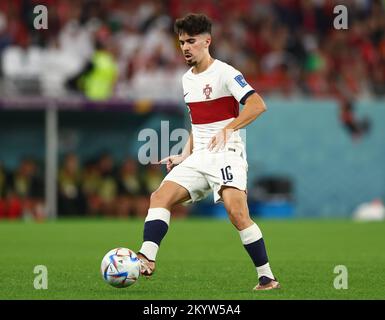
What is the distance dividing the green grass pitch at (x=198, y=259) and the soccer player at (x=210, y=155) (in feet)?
1.31

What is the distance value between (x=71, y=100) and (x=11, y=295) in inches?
581

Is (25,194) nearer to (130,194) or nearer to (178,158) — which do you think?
(130,194)

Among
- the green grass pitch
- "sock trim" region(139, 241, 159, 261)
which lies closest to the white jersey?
"sock trim" region(139, 241, 159, 261)

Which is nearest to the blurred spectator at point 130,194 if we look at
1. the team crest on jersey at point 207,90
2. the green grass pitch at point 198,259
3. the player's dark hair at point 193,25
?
the green grass pitch at point 198,259

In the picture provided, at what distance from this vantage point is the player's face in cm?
962

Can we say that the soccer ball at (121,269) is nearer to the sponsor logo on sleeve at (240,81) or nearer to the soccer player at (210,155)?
the soccer player at (210,155)

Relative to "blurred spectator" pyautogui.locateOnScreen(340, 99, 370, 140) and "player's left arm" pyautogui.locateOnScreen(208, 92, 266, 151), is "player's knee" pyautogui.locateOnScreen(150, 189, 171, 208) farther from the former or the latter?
"blurred spectator" pyautogui.locateOnScreen(340, 99, 370, 140)

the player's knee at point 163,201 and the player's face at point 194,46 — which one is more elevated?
the player's face at point 194,46

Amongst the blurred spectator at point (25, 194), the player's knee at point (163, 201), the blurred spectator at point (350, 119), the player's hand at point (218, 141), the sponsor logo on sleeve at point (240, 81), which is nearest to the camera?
the player's hand at point (218, 141)

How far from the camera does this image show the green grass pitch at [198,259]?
9277mm

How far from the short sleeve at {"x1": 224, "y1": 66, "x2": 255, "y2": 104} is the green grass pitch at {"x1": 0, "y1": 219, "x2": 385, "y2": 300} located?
5.60ft

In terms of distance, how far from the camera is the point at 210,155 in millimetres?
9742

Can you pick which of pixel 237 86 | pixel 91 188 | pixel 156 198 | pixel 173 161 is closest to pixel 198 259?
pixel 173 161

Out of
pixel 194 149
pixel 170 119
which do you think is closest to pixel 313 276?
pixel 194 149
